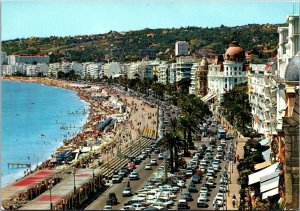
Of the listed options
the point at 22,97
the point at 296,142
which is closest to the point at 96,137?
the point at 296,142

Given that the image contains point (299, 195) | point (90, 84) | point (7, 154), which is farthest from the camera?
point (90, 84)

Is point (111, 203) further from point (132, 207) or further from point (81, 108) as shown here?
point (81, 108)

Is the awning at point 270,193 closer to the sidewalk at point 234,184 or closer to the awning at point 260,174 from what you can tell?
the sidewalk at point 234,184

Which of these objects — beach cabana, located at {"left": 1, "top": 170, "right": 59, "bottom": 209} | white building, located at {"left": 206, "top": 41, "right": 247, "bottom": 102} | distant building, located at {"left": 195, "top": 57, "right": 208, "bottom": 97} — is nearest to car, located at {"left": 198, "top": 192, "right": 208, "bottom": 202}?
beach cabana, located at {"left": 1, "top": 170, "right": 59, "bottom": 209}

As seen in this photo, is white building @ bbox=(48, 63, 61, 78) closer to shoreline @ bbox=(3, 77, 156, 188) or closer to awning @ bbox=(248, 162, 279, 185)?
shoreline @ bbox=(3, 77, 156, 188)

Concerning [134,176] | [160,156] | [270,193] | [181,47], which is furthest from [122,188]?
[181,47]

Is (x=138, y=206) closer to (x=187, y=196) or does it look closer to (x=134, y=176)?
(x=187, y=196)
